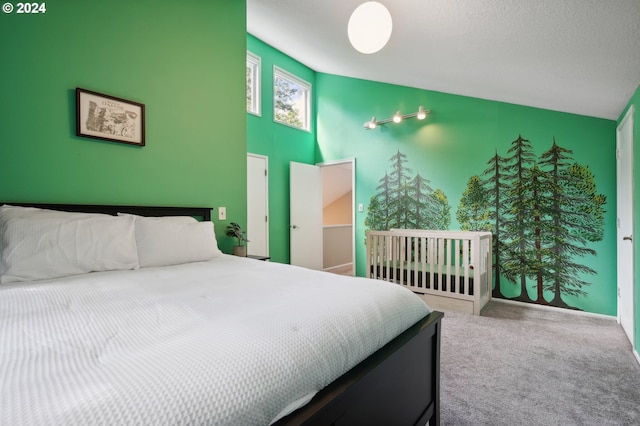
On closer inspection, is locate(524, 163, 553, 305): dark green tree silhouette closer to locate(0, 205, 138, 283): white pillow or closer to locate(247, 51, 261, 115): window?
locate(247, 51, 261, 115): window

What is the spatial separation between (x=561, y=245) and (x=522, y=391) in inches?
84.2

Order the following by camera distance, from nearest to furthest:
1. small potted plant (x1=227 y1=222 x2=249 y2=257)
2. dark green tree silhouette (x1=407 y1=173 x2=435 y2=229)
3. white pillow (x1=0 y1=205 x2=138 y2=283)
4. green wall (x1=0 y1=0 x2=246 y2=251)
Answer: white pillow (x1=0 y1=205 x2=138 y2=283), green wall (x1=0 y1=0 x2=246 y2=251), small potted plant (x1=227 y1=222 x2=249 y2=257), dark green tree silhouette (x1=407 y1=173 x2=435 y2=229)

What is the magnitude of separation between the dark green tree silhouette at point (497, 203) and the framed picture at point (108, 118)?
3.61 m

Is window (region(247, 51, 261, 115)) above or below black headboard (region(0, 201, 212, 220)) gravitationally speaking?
above

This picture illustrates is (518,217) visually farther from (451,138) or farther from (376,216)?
(376,216)

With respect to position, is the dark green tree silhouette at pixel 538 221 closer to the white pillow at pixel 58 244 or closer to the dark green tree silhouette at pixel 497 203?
the dark green tree silhouette at pixel 497 203

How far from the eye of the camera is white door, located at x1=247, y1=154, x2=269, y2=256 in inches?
167

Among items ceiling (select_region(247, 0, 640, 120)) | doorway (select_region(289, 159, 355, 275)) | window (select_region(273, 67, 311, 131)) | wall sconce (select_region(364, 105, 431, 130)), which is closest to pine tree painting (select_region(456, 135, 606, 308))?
ceiling (select_region(247, 0, 640, 120))

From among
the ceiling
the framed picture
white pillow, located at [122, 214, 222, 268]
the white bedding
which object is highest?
the ceiling

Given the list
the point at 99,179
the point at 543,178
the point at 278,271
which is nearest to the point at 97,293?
the point at 278,271

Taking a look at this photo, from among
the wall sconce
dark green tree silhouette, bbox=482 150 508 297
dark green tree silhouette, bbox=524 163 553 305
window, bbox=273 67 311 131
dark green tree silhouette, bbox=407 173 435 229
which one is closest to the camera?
dark green tree silhouette, bbox=524 163 553 305

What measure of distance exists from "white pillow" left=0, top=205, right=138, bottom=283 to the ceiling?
2372 mm

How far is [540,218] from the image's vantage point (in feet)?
11.0

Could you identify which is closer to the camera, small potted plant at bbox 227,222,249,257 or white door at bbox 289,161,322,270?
small potted plant at bbox 227,222,249,257
